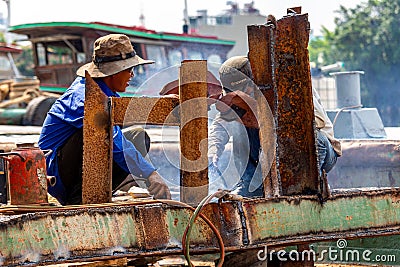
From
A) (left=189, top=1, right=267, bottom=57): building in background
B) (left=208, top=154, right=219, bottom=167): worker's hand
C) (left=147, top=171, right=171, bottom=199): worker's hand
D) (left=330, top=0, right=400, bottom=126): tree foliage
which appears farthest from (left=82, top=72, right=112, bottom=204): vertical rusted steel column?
(left=189, top=1, right=267, bottom=57): building in background

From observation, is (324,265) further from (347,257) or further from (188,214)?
(188,214)

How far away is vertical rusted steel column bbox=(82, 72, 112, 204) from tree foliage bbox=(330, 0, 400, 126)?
71.0ft

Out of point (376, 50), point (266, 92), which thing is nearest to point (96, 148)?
point (266, 92)

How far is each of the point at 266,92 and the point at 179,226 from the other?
811 millimetres

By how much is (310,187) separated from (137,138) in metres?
1.52

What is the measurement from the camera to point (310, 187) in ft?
11.3

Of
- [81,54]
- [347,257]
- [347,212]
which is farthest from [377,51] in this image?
[347,212]

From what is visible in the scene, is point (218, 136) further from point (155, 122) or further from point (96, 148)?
point (96, 148)

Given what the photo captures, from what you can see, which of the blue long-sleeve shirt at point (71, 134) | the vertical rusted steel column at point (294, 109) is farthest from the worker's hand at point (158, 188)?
the vertical rusted steel column at point (294, 109)

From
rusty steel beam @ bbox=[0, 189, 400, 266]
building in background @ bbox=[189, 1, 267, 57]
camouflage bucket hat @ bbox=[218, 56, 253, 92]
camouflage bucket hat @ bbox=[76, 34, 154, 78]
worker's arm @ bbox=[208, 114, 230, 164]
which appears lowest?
rusty steel beam @ bbox=[0, 189, 400, 266]

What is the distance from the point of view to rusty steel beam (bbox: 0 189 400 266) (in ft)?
9.69

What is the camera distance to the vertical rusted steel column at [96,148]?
3408 mm

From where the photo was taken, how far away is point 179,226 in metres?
3.18

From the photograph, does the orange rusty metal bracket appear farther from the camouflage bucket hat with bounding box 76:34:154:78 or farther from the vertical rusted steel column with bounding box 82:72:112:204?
the camouflage bucket hat with bounding box 76:34:154:78
